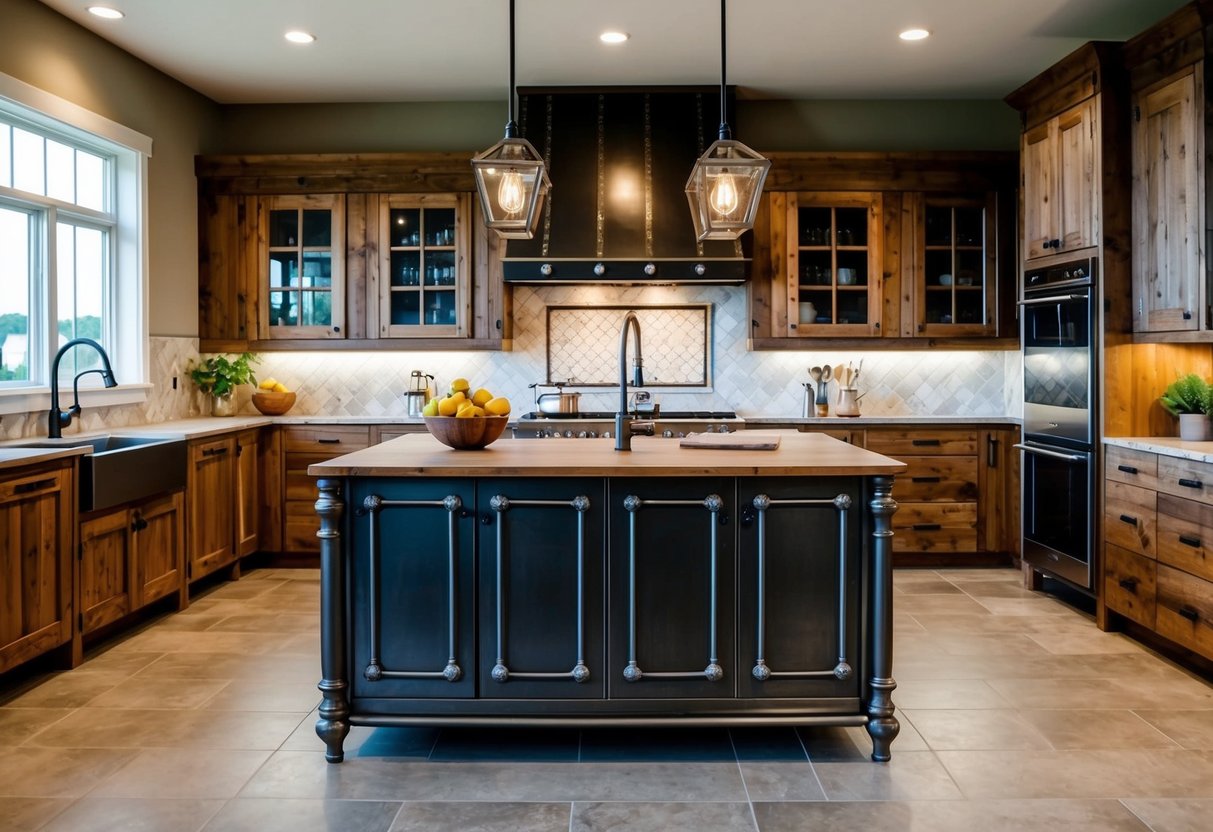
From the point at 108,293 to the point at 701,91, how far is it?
357cm

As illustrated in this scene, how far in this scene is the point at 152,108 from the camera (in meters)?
5.33

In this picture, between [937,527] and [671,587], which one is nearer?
[671,587]

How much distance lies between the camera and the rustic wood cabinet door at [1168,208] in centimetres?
393

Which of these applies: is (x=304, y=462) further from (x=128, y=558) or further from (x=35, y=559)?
(x=35, y=559)

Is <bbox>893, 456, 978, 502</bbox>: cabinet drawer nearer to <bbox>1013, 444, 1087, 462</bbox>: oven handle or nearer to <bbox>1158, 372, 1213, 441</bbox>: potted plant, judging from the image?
<bbox>1013, 444, 1087, 462</bbox>: oven handle

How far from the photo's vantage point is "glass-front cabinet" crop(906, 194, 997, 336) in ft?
18.8

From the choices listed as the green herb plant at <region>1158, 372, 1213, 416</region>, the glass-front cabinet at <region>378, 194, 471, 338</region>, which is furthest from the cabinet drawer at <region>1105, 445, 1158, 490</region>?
the glass-front cabinet at <region>378, 194, 471, 338</region>

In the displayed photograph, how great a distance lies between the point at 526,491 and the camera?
9.65 ft

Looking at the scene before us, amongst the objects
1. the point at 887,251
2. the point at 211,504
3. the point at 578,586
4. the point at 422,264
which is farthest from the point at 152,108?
the point at 887,251

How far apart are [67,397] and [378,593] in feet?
8.33

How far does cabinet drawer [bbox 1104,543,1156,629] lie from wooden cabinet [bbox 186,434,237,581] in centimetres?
443

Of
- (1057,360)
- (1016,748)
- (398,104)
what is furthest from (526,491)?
(398,104)

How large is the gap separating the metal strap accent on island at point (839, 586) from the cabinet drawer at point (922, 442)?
9.14 ft

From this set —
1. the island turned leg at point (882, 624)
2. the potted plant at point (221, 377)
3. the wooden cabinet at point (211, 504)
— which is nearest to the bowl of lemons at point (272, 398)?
the potted plant at point (221, 377)
